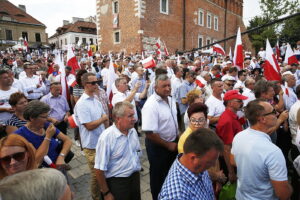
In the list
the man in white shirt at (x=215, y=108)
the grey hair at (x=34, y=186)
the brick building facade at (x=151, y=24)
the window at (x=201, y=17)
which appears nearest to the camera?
the grey hair at (x=34, y=186)

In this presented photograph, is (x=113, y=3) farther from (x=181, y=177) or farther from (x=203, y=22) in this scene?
(x=181, y=177)

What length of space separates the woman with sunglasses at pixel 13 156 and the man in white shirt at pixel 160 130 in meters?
1.40

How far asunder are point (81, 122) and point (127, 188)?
1145mm

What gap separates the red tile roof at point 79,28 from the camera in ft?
172

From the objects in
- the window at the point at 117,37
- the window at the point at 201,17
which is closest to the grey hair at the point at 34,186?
the window at the point at 117,37

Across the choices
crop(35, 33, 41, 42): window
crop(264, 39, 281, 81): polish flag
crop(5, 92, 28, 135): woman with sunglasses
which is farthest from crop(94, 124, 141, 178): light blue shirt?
crop(35, 33, 41, 42): window

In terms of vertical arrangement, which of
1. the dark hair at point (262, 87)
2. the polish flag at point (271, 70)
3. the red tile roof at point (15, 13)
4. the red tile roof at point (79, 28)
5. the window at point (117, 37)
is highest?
the red tile roof at point (15, 13)

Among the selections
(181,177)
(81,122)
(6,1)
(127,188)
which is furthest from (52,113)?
(6,1)

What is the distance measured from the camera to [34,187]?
1.03 meters

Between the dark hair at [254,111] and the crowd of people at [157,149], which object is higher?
the dark hair at [254,111]

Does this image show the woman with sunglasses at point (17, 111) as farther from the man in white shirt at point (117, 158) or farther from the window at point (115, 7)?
the window at point (115, 7)

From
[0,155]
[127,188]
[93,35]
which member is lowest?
[127,188]

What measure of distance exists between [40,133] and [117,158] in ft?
3.20

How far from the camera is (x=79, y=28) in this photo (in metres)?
52.5
